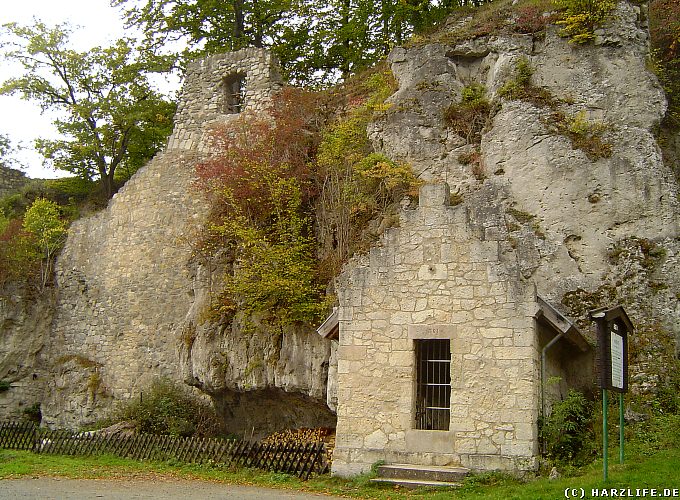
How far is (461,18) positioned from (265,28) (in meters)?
9.20

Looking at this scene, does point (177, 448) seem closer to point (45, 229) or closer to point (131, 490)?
point (131, 490)

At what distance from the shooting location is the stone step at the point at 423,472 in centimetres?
1300

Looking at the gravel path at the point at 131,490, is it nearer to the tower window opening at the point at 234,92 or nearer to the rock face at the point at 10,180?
the tower window opening at the point at 234,92

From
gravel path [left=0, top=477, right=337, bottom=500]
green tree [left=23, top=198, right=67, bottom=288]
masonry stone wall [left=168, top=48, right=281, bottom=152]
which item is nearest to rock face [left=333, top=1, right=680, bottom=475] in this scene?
gravel path [left=0, top=477, right=337, bottom=500]

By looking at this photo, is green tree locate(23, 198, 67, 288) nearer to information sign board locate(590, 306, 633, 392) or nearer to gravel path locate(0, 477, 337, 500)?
gravel path locate(0, 477, 337, 500)

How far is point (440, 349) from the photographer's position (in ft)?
46.9

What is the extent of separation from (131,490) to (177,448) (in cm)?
333

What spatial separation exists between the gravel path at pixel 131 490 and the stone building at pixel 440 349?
1.57 meters

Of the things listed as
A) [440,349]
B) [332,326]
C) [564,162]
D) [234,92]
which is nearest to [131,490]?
[332,326]

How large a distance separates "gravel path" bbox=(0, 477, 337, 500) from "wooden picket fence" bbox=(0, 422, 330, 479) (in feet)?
4.09

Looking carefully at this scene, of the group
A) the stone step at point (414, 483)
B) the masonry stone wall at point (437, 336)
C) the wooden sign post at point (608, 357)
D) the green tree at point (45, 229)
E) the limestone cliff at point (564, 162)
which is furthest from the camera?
the green tree at point (45, 229)

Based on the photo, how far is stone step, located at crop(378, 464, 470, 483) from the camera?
13.0m

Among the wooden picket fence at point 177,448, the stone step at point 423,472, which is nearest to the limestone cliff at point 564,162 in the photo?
the stone step at point 423,472

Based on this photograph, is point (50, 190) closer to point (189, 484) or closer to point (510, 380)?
point (189, 484)
